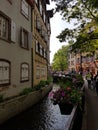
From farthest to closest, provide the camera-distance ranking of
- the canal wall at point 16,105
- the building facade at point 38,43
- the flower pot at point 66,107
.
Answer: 1. the building facade at point 38,43
2. the canal wall at point 16,105
3. the flower pot at point 66,107

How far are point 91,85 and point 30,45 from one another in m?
11.7

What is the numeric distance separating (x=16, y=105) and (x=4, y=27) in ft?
16.7

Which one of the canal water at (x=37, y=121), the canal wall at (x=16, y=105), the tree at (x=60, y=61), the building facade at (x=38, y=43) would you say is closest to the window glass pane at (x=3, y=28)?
the canal wall at (x=16, y=105)

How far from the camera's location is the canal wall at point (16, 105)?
13.0 meters

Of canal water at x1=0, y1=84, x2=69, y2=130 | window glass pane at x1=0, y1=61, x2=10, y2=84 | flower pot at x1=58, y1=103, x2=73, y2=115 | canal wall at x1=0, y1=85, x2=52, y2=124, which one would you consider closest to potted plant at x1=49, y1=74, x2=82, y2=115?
flower pot at x1=58, y1=103, x2=73, y2=115

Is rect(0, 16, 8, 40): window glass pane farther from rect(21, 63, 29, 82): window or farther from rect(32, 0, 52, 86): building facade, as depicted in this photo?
rect(32, 0, 52, 86): building facade

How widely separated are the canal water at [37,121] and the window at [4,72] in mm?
2236

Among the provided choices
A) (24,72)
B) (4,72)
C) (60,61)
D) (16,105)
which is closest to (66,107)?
(16,105)

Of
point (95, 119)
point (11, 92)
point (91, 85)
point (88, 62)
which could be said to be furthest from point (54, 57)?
point (95, 119)

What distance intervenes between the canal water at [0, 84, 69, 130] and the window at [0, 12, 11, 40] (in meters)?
4.97

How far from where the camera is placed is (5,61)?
16.4 meters

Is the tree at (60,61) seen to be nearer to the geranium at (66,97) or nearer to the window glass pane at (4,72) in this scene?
the window glass pane at (4,72)

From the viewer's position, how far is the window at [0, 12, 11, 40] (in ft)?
53.1

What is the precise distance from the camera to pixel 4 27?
16891mm
